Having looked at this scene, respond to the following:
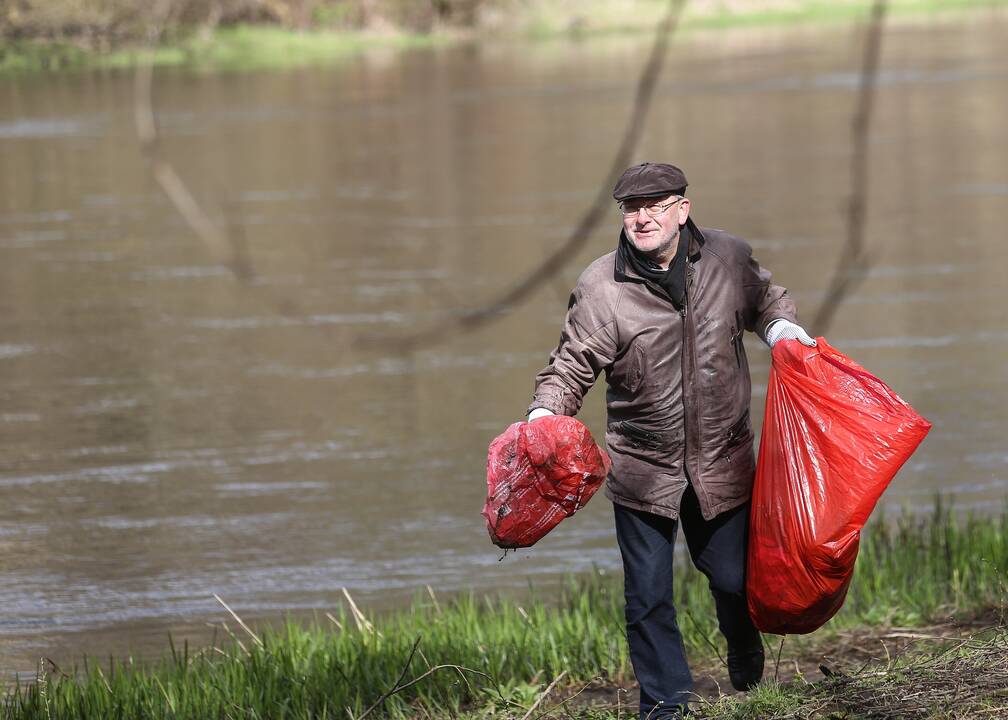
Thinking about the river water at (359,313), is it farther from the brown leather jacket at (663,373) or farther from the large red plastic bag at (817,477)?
the large red plastic bag at (817,477)

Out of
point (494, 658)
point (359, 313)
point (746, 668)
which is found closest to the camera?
point (746, 668)

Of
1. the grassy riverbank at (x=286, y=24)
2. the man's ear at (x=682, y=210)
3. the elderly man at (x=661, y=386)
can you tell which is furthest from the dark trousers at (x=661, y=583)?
the grassy riverbank at (x=286, y=24)

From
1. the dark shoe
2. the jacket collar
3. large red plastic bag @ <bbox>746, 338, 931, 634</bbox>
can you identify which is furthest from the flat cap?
the dark shoe

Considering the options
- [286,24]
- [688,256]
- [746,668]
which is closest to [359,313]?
[746,668]

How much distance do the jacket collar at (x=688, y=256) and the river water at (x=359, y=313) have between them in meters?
1.10

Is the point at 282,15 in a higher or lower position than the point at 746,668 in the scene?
higher

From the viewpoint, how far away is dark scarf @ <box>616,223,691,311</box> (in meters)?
4.37

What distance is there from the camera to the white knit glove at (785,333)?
14.8ft

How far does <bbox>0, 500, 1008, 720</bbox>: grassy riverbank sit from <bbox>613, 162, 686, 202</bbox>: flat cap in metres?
1.43

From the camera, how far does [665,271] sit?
4375 mm

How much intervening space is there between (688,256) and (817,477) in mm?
714

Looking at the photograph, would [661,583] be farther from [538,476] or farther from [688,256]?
[688,256]

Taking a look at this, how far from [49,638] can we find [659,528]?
12.1 feet

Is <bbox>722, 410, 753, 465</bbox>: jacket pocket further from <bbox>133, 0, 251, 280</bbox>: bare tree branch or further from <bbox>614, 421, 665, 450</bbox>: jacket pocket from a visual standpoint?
<bbox>133, 0, 251, 280</bbox>: bare tree branch
